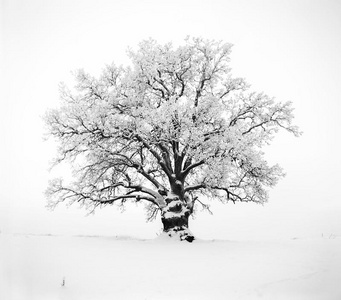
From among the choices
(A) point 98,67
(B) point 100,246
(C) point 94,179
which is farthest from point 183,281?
(A) point 98,67

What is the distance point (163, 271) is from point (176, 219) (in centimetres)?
658

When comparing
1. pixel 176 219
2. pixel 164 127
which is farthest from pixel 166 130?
pixel 176 219

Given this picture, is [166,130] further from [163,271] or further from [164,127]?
[163,271]

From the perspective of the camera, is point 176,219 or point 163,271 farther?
point 176,219

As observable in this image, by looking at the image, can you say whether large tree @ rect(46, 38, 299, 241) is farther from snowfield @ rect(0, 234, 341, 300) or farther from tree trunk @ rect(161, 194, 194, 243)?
snowfield @ rect(0, 234, 341, 300)

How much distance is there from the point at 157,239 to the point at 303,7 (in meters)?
13.0

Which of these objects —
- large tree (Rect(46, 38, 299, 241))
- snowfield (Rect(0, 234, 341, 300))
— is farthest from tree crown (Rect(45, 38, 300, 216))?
snowfield (Rect(0, 234, 341, 300))

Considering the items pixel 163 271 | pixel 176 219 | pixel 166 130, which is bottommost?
pixel 163 271

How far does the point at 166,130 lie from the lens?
50.3 ft

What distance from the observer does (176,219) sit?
16766mm

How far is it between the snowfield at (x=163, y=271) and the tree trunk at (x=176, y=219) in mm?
2666

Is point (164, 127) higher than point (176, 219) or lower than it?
higher

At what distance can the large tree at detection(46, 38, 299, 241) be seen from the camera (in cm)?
1572

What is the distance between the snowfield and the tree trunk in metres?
2.67
